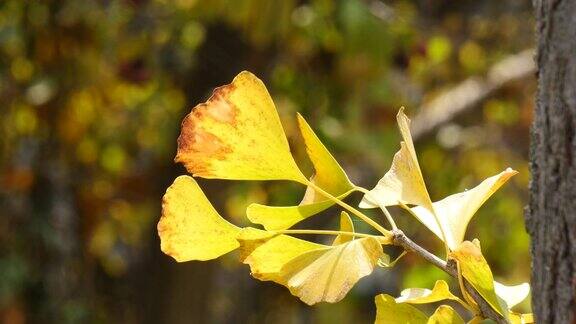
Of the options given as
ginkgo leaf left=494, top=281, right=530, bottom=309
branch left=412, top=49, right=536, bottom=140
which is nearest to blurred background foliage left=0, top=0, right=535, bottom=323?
branch left=412, top=49, right=536, bottom=140

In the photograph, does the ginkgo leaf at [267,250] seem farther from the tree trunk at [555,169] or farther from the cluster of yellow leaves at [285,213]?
the tree trunk at [555,169]

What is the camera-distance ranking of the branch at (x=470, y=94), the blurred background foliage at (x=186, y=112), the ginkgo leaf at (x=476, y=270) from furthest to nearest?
the branch at (x=470, y=94)
the blurred background foliage at (x=186, y=112)
the ginkgo leaf at (x=476, y=270)

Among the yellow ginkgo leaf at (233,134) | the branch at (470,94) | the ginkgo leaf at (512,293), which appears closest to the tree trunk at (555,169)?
the ginkgo leaf at (512,293)

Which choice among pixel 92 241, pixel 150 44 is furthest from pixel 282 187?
pixel 92 241

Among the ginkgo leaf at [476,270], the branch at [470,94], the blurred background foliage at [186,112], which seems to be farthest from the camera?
the branch at [470,94]

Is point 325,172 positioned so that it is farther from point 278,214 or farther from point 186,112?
point 186,112

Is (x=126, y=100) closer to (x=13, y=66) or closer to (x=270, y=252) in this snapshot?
(x=13, y=66)
